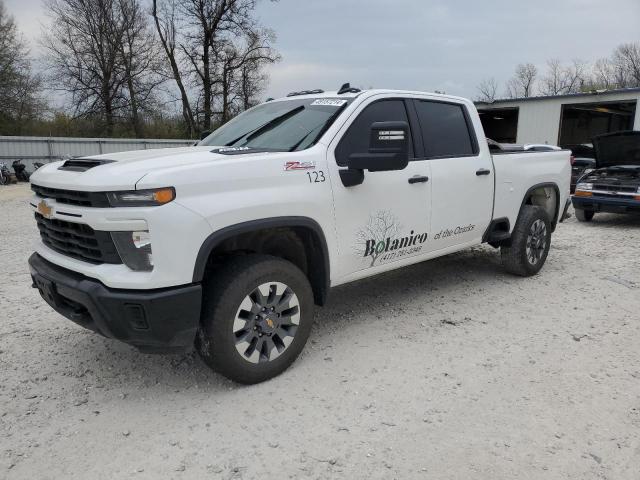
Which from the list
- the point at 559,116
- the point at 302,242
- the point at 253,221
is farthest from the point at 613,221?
the point at 559,116

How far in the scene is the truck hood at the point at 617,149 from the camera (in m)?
9.57

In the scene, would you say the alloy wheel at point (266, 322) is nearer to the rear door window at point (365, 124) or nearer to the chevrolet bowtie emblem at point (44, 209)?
the rear door window at point (365, 124)

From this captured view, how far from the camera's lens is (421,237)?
437cm

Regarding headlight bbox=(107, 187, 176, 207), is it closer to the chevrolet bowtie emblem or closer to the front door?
the chevrolet bowtie emblem

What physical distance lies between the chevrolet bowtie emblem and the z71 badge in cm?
155

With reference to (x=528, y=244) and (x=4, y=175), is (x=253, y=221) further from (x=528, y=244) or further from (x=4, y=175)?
(x=4, y=175)

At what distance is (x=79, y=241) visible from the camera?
312 cm

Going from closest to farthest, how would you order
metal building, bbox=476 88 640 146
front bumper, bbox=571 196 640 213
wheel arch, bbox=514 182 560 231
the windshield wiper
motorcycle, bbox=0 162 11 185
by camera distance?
the windshield wiper, wheel arch, bbox=514 182 560 231, front bumper, bbox=571 196 640 213, motorcycle, bbox=0 162 11 185, metal building, bbox=476 88 640 146

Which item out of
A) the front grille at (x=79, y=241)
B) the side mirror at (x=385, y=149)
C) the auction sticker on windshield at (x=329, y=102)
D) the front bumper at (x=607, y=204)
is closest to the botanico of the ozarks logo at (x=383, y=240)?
the side mirror at (x=385, y=149)

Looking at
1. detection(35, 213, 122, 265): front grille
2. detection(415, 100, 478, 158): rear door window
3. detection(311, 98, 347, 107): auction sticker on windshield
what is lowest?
detection(35, 213, 122, 265): front grille

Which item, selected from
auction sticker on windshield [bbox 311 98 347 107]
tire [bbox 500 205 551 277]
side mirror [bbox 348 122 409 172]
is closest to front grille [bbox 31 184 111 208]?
side mirror [bbox 348 122 409 172]

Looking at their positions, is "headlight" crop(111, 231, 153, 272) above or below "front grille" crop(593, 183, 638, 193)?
above

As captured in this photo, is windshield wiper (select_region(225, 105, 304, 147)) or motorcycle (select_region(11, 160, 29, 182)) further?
motorcycle (select_region(11, 160, 29, 182))

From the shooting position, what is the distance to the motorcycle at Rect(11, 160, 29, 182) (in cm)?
2072
